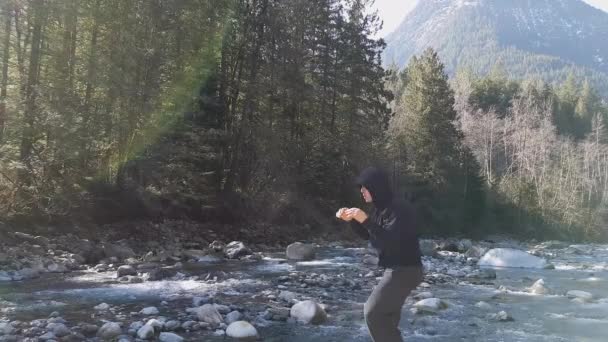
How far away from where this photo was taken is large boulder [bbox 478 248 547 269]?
19781 mm

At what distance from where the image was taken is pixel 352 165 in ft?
108

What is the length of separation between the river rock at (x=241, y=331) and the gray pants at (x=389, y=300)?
11.3ft

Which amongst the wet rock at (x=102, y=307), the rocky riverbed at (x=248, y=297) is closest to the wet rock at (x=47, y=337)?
the rocky riverbed at (x=248, y=297)

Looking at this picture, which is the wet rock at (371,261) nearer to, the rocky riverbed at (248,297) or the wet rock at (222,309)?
the rocky riverbed at (248,297)

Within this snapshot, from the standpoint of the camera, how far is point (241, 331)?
807cm

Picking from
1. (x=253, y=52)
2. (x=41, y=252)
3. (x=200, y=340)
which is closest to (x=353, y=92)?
(x=253, y=52)

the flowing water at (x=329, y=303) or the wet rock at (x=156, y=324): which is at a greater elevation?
the wet rock at (x=156, y=324)

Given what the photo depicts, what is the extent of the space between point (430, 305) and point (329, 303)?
2001 millimetres

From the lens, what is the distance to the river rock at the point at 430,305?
10.4m

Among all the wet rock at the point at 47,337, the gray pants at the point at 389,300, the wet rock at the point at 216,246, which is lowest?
the wet rock at the point at 216,246

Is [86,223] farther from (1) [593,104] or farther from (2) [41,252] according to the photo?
(1) [593,104]

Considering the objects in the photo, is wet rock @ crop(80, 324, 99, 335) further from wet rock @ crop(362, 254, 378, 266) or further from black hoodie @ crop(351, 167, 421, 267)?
wet rock @ crop(362, 254, 378, 266)

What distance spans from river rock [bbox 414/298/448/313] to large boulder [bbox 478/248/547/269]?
33.4 ft

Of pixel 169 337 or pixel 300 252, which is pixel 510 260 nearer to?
pixel 300 252
